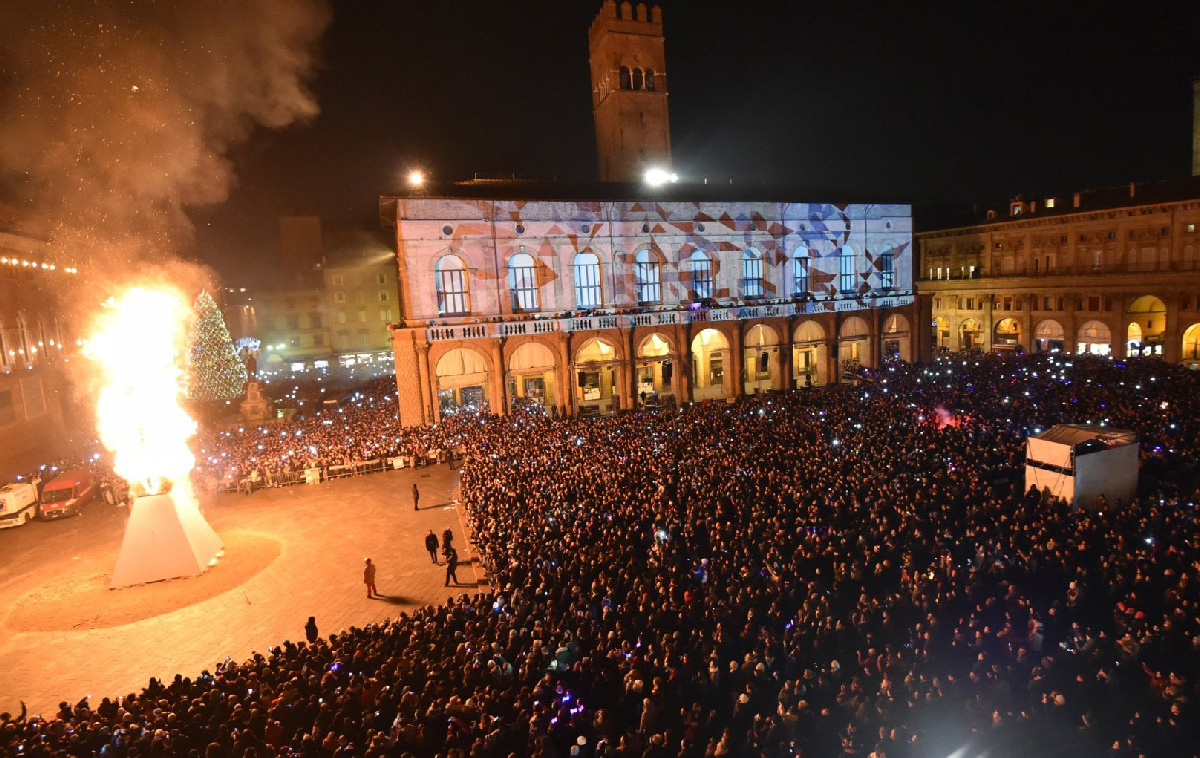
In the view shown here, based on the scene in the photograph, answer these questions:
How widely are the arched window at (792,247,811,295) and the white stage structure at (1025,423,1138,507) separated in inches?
1028

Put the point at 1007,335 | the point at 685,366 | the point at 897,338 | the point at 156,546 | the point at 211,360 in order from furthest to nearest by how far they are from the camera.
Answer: the point at 211,360
the point at 1007,335
the point at 897,338
the point at 685,366
the point at 156,546

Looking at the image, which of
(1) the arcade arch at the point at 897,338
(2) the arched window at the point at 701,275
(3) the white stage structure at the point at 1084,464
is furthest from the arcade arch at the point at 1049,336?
(3) the white stage structure at the point at 1084,464

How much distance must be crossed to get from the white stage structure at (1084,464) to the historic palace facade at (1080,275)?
31.4 metres

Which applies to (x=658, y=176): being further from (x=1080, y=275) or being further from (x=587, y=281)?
(x=1080, y=275)

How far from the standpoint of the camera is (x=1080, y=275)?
145 ft

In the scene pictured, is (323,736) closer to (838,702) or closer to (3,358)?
(838,702)

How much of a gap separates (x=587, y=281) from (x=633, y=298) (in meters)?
2.93

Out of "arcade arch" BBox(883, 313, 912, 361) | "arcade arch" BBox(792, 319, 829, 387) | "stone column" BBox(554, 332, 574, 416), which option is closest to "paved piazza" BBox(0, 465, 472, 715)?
"stone column" BBox(554, 332, 574, 416)

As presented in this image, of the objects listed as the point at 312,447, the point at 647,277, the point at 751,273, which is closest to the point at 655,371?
the point at 647,277

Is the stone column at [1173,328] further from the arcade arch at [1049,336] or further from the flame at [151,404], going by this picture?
the flame at [151,404]

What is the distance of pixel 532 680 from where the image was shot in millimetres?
9945

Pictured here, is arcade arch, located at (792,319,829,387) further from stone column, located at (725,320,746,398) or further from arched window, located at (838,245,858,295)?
stone column, located at (725,320,746,398)

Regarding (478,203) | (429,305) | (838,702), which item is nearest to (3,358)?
(429,305)

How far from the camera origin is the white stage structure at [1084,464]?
15.4m
